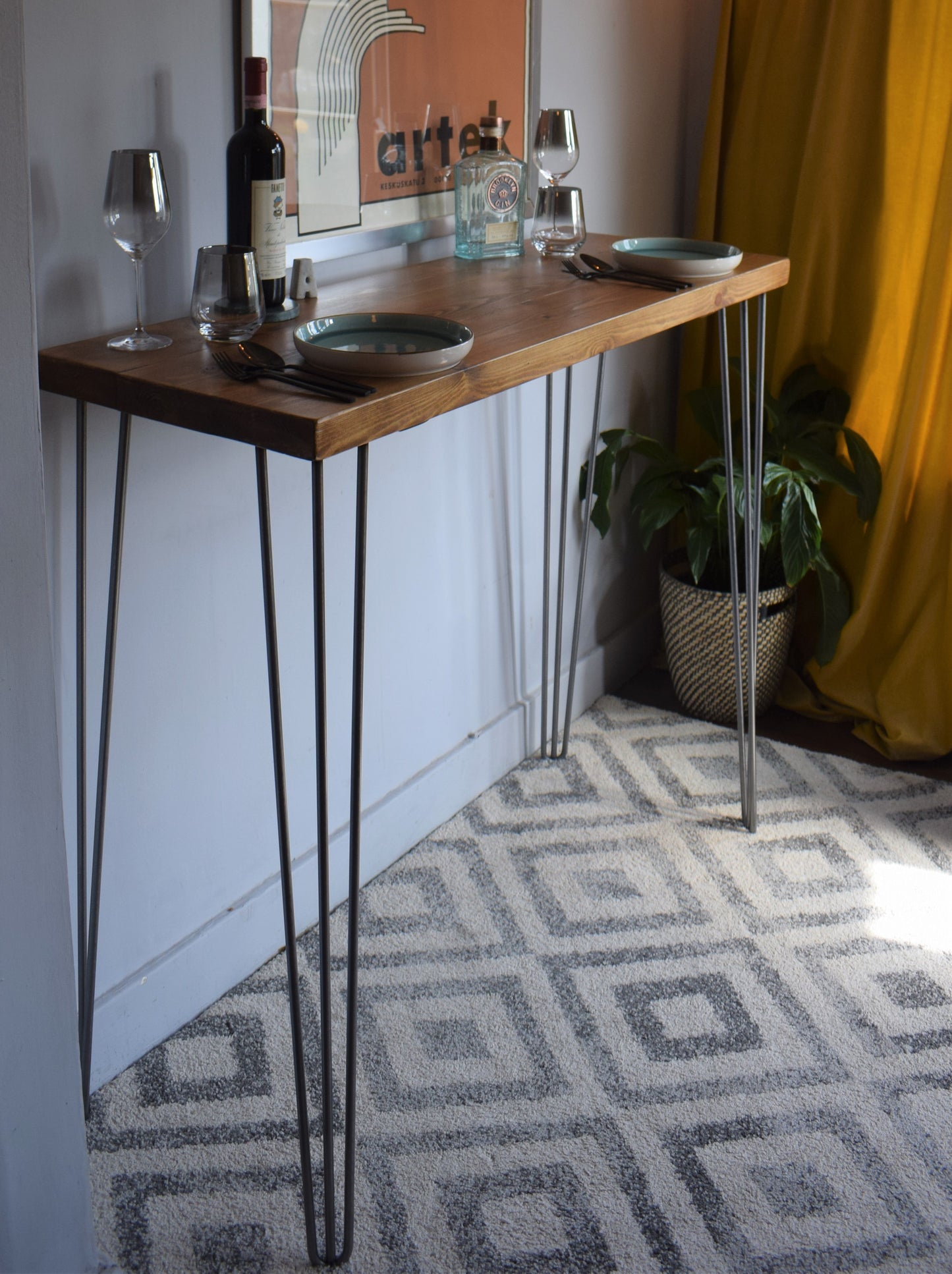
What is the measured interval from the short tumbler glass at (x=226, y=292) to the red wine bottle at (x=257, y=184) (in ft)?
0.25

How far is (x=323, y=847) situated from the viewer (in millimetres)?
1223

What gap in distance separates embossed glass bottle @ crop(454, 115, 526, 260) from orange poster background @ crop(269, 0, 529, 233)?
5 cm

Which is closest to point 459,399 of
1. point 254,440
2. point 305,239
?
point 254,440

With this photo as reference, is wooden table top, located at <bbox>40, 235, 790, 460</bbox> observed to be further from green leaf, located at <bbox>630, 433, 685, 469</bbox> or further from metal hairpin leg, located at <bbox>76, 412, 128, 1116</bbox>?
green leaf, located at <bbox>630, 433, 685, 469</bbox>

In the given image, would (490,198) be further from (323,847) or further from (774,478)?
(323,847)

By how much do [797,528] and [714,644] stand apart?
1.02ft

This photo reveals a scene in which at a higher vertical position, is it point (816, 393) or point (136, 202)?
point (136, 202)

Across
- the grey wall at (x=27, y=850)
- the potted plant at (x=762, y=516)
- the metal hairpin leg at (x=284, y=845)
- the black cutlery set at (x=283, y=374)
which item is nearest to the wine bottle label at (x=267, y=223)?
the black cutlery set at (x=283, y=374)

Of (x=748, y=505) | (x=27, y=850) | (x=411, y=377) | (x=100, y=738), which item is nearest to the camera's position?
(x=27, y=850)

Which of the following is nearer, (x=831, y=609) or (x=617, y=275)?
(x=617, y=275)

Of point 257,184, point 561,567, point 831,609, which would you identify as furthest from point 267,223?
point 831,609

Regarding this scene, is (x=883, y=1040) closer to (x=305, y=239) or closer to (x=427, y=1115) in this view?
(x=427, y=1115)

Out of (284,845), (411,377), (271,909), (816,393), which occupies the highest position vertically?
(411,377)

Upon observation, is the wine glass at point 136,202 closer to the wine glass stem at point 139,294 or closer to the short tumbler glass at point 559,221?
the wine glass stem at point 139,294
